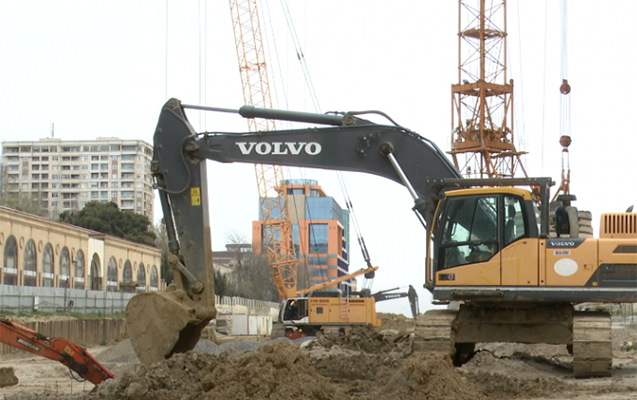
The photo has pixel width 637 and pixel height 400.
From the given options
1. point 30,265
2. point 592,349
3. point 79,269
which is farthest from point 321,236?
point 592,349

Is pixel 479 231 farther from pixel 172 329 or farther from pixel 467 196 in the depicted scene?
pixel 172 329

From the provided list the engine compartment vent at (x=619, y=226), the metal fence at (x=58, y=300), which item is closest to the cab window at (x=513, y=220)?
the engine compartment vent at (x=619, y=226)

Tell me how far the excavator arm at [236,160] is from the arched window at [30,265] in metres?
36.7

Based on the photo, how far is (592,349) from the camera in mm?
15258

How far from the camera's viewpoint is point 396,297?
1967 inches

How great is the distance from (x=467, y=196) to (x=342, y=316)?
22165 millimetres

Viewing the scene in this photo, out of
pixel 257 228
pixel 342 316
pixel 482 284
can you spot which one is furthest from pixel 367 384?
pixel 257 228

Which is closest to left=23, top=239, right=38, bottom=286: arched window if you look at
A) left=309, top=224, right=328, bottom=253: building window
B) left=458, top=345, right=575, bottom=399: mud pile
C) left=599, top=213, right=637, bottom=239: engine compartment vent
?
left=458, top=345, right=575, bottom=399: mud pile

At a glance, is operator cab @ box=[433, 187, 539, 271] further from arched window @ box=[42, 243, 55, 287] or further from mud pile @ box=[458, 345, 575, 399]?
arched window @ box=[42, 243, 55, 287]

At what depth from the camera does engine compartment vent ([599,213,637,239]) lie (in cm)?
1543

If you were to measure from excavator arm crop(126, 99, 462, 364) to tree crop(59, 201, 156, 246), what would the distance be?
72138mm

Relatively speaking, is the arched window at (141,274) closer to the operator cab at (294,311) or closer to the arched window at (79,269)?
the arched window at (79,269)

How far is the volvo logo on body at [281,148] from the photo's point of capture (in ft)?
56.4

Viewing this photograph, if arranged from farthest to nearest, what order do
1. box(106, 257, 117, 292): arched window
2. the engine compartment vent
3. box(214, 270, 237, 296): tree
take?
box(214, 270, 237, 296): tree
box(106, 257, 117, 292): arched window
the engine compartment vent
